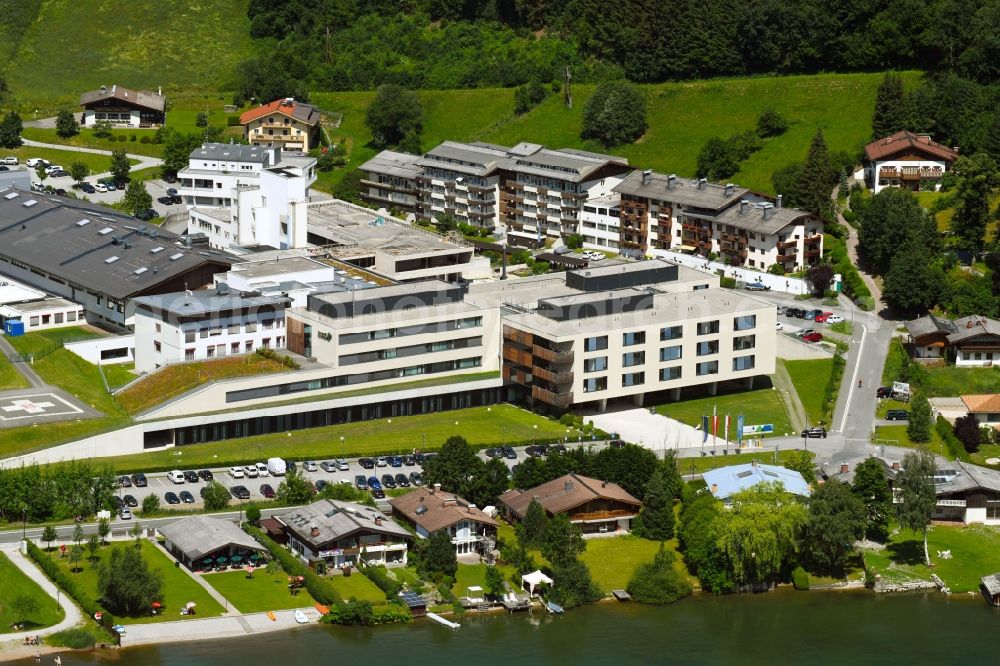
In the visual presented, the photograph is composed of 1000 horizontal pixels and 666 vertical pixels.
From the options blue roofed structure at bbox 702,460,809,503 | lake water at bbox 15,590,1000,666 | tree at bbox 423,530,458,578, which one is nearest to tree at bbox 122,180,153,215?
blue roofed structure at bbox 702,460,809,503

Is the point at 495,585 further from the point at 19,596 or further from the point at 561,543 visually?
the point at 19,596

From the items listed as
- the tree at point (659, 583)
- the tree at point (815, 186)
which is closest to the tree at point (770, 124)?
the tree at point (815, 186)

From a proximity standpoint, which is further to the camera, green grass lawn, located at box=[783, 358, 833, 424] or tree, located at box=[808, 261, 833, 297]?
tree, located at box=[808, 261, 833, 297]

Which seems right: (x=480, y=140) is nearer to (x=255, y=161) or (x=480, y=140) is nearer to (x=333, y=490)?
(x=255, y=161)

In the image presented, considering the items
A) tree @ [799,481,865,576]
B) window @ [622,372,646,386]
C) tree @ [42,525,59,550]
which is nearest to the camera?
tree @ [42,525,59,550]

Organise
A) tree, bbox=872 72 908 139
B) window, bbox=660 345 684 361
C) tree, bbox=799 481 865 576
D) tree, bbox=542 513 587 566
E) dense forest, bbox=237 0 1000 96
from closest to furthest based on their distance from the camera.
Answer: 1. tree, bbox=542 513 587 566
2. tree, bbox=799 481 865 576
3. window, bbox=660 345 684 361
4. tree, bbox=872 72 908 139
5. dense forest, bbox=237 0 1000 96

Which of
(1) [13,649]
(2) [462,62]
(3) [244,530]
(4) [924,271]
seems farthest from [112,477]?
(2) [462,62]

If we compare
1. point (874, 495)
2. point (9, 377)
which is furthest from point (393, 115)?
point (874, 495)

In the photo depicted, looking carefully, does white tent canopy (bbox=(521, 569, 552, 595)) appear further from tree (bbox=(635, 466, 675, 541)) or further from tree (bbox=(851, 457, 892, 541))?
tree (bbox=(851, 457, 892, 541))
